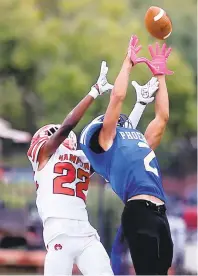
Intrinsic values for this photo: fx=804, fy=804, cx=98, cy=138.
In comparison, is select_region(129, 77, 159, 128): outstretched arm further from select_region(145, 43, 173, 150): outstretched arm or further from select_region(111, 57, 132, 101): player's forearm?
select_region(111, 57, 132, 101): player's forearm

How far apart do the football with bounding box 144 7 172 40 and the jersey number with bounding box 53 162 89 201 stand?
106cm

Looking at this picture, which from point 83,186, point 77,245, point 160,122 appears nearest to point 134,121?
point 160,122

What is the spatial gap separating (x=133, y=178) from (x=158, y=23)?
124cm

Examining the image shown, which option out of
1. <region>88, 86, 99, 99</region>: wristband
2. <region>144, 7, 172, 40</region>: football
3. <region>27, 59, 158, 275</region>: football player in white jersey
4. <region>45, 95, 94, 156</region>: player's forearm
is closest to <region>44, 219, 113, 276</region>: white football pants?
<region>27, 59, 158, 275</region>: football player in white jersey

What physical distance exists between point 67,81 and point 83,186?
1128cm

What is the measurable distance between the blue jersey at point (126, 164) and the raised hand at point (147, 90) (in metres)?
0.53

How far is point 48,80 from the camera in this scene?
1648cm

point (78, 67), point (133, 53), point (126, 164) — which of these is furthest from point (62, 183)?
point (78, 67)

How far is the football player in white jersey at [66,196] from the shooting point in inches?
195

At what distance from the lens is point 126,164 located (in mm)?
4656

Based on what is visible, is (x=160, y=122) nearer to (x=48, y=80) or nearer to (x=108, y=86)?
(x=108, y=86)

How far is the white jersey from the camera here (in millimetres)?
5070

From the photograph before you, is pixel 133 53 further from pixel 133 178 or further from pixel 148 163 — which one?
pixel 133 178

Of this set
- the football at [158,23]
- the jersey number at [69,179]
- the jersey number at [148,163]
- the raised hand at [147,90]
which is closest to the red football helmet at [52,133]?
the jersey number at [69,179]
